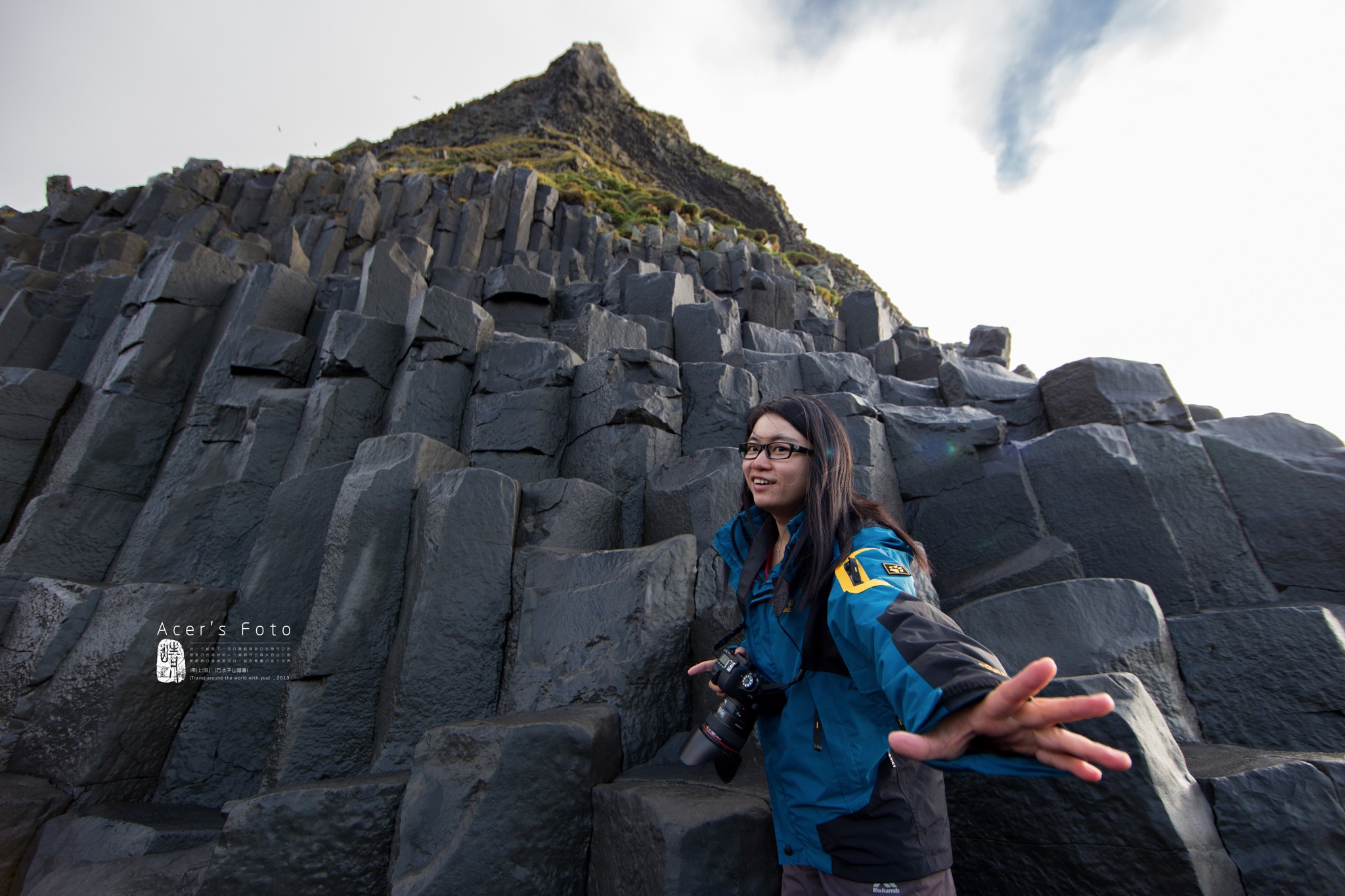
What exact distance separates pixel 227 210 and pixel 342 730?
2464 centimetres

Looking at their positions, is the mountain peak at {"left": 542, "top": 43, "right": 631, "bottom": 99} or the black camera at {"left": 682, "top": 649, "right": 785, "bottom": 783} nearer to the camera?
the black camera at {"left": 682, "top": 649, "right": 785, "bottom": 783}

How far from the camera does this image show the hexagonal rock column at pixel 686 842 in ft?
7.98

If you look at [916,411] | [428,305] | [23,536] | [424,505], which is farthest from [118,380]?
[916,411]

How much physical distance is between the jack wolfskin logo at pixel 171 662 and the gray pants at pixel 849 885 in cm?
492

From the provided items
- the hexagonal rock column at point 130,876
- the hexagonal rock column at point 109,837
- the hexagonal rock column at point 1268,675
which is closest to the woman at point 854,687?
the hexagonal rock column at point 1268,675

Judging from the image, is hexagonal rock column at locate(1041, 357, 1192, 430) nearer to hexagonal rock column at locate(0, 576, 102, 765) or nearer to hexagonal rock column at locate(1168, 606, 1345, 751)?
hexagonal rock column at locate(1168, 606, 1345, 751)

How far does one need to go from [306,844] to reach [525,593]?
1753 mm

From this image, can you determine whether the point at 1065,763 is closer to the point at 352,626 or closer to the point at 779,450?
the point at 779,450

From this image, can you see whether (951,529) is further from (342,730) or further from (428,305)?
Result: (428,305)

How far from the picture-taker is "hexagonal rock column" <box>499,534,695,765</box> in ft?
12.2

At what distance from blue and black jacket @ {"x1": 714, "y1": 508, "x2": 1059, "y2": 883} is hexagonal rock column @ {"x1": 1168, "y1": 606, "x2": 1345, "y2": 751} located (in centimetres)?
297

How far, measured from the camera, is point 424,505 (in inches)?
184

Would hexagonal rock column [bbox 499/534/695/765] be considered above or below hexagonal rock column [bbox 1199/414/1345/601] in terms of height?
below

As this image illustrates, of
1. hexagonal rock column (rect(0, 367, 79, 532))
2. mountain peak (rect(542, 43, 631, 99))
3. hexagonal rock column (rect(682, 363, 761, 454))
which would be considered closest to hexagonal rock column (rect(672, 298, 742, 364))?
hexagonal rock column (rect(682, 363, 761, 454))
